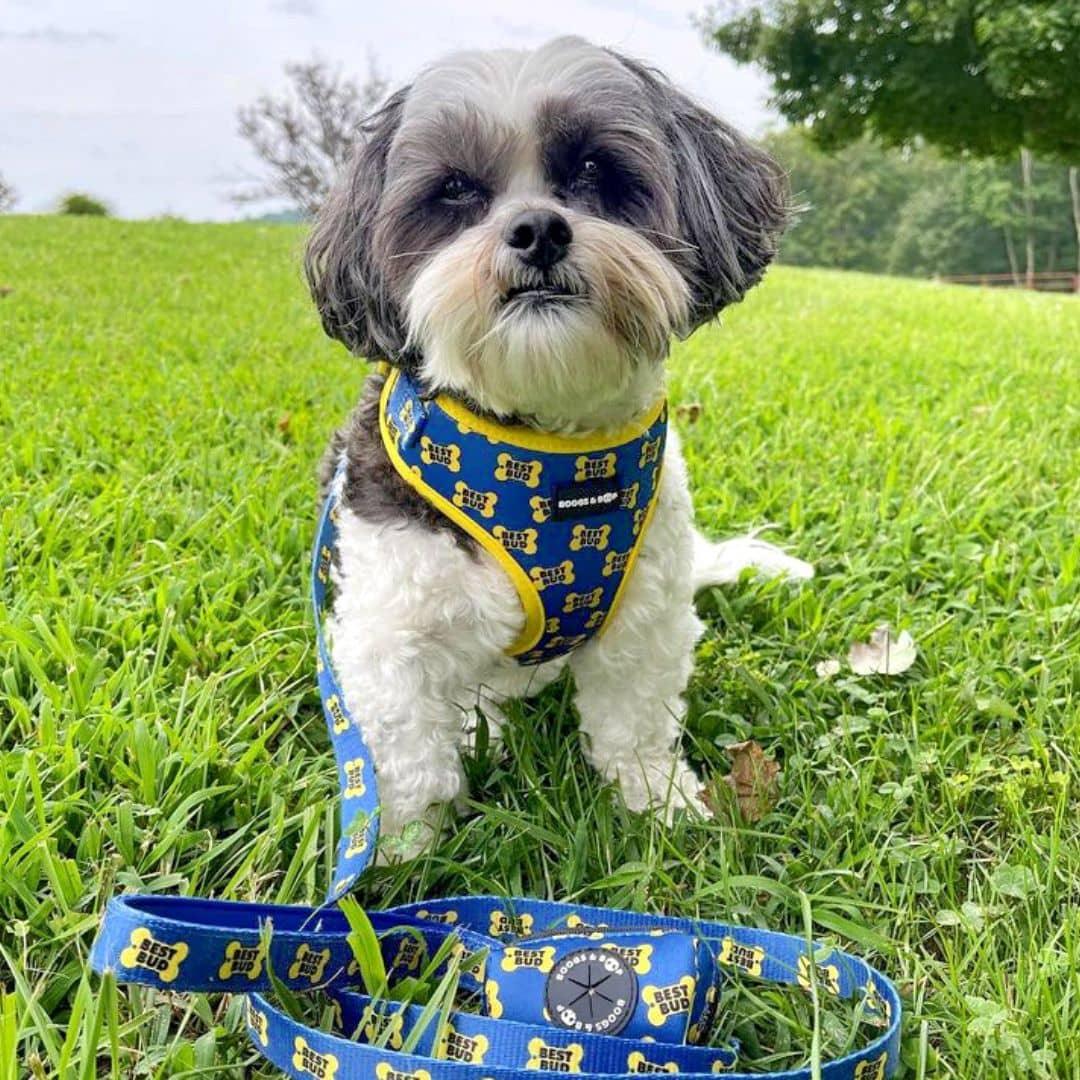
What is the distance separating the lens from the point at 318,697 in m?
2.44

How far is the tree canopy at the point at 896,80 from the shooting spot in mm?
17484

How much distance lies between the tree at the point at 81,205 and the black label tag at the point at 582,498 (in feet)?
81.7

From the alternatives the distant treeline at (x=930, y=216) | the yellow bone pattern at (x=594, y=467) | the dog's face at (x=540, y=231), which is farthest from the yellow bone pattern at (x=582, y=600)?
the distant treeline at (x=930, y=216)

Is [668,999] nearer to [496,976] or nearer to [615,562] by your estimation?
[496,976]

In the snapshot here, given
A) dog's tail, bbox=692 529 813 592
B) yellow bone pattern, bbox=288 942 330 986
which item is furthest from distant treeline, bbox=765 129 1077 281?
yellow bone pattern, bbox=288 942 330 986

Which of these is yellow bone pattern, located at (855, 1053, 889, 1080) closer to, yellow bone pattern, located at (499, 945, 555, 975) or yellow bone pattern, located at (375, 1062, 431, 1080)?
yellow bone pattern, located at (499, 945, 555, 975)

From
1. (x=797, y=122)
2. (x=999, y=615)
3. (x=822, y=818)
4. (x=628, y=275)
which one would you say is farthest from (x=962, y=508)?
(x=797, y=122)

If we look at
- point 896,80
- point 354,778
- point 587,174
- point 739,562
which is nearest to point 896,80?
point 896,80

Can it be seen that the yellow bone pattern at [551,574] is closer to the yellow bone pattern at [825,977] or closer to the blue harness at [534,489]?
the blue harness at [534,489]

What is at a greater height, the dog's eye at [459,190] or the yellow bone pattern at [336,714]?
the dog's eye at [459,190]

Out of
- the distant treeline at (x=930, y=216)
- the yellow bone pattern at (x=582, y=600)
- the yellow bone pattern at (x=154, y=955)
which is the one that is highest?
the yellow bone pattern at (x=582, y=600)

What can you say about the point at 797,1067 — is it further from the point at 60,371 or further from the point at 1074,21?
the point at 1074,21

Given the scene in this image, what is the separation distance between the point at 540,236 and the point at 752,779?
1.26 metres

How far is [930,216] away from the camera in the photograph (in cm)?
5403
